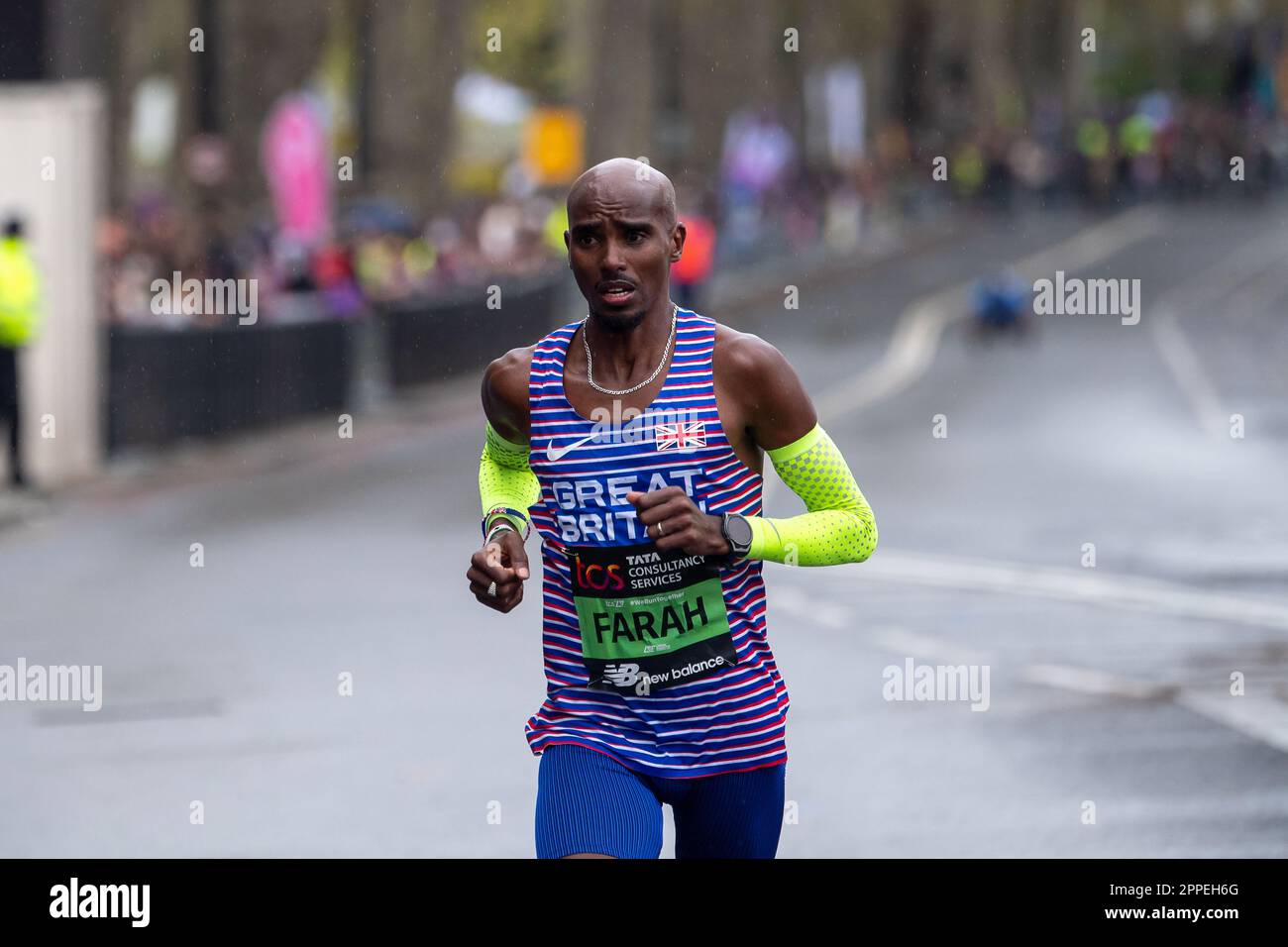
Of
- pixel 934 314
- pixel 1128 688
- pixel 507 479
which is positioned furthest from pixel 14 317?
pixel 934 314

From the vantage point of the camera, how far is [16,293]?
60.4 feet

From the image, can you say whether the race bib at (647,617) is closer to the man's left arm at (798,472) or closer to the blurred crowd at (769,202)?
the man's left arm at (798,472)

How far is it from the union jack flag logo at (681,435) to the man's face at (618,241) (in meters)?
0.22

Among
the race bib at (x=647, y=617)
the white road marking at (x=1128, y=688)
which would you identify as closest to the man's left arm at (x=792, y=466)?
the race bib at (x=647, y=617)

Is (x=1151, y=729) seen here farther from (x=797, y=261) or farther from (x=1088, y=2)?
(x=1088, y=2)

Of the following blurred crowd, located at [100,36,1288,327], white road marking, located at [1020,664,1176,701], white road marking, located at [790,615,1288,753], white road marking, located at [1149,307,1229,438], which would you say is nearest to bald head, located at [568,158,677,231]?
white road marking, located at [790,615,1288,753]

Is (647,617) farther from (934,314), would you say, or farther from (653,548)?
(934,314)

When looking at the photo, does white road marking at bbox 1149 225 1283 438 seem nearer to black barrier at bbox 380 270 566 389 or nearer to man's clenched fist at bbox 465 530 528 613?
black barrier at bbox 380 270 566 389

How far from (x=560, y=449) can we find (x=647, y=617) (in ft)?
1.18

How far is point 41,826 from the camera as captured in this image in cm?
861

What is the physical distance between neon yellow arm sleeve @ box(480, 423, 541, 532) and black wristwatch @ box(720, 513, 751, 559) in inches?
20.8

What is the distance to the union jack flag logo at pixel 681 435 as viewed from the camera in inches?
183

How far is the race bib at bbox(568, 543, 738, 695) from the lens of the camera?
4.71 m

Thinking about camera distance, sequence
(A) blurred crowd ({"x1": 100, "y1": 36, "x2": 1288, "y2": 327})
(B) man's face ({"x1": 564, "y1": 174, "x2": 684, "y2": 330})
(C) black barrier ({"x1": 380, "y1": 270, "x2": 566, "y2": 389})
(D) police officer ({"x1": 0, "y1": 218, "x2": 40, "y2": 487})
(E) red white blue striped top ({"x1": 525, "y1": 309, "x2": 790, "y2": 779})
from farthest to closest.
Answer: (C) black barrier ({"x1": 380, "y1": 270, "x2": 566, "y2": 389}) → (A) blurred crowd ({"x1": 100, "y1": 36, "x2": 1288, "y2": 327}) → (D) police officer ({"x1": 0, "y1": 218, "x2": 40, "y2": 487}) → (E) red white blue striped top ({"x1": 525, "y1": 309, "x2": 790, "y2": 779}) → (B) man's face ({"x1": 564, "y1": 174, "x2": 684, "y2": 330})
